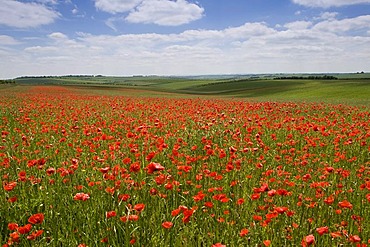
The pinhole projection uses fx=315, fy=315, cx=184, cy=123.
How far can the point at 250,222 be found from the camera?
3.47m

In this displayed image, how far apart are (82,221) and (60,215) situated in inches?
15.1

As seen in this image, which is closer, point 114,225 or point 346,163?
point 114,225

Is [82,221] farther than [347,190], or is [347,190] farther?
[347,190]

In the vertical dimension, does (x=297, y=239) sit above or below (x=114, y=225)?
below

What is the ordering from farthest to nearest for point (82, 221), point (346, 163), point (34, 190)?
point (346, 163) → point (34, 190) → point (82, 221)

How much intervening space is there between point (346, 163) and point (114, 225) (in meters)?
4.97

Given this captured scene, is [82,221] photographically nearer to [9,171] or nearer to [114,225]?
[114,225]

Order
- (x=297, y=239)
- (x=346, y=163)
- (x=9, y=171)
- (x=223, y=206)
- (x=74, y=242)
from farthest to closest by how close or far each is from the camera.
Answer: (x=346, y=163)
(x=9, y=171)
(x=223, y=206)
(x=297, y=239)
(x=74, y=242)

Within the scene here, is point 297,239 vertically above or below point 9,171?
below

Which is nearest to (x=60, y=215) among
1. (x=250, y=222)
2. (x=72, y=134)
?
(x=250, y=222)

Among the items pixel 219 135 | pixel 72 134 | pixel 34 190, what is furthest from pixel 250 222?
pixel 72 134

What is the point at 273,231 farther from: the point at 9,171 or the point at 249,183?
the point at 9,171

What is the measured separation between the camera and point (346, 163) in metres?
6.19

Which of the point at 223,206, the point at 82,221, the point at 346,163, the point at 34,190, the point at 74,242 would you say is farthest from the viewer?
the point at 346,163
